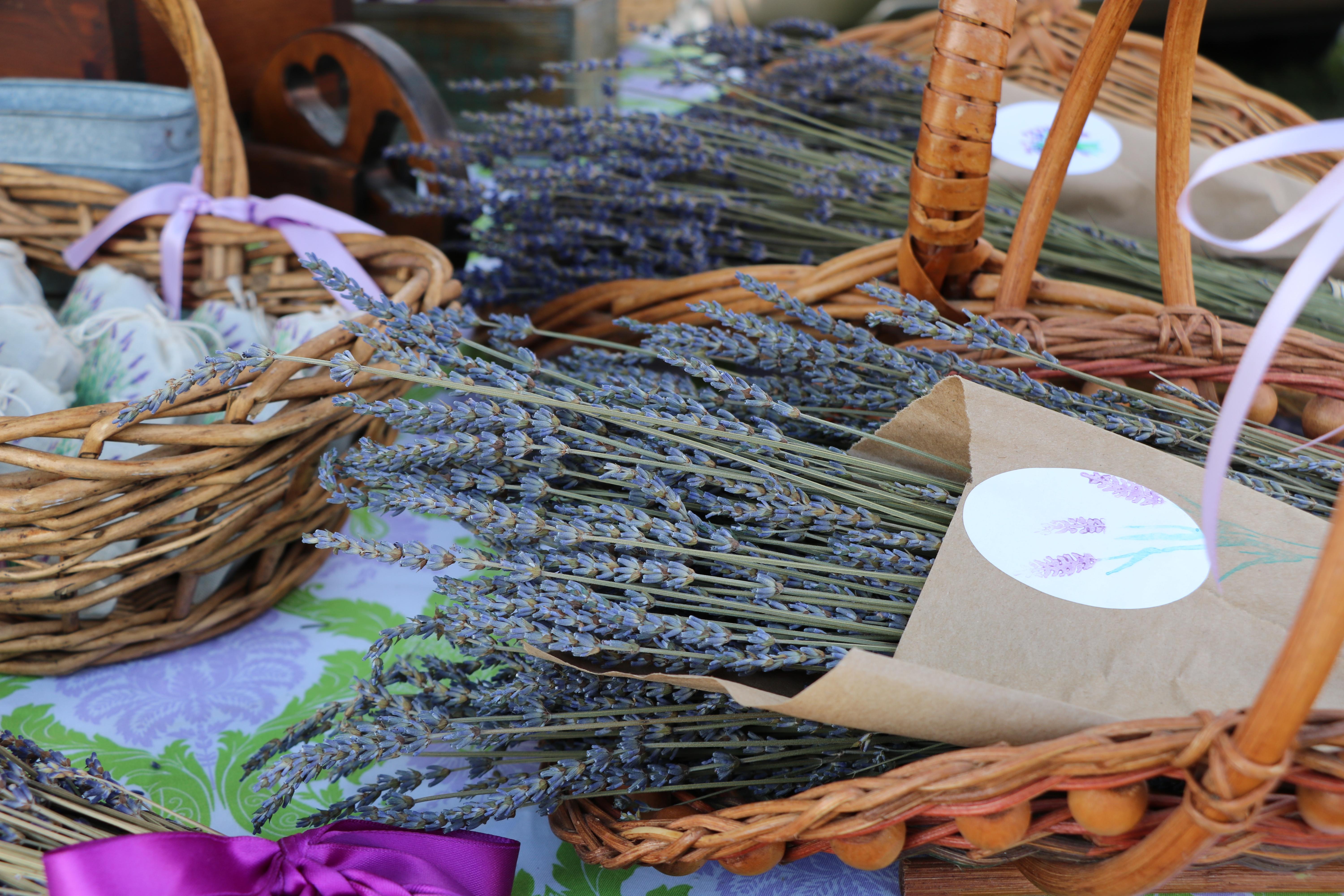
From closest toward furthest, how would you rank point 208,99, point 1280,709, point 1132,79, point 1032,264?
point 1280,709 → point 1032,264 → point 208,99 → point 1132,79

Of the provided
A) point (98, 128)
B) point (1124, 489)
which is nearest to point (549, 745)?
point (1124, 489)

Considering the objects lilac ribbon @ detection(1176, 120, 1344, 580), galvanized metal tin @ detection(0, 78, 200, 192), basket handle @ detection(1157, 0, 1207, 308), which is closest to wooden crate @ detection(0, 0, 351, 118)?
galvanized metal tin @ detection(0, 78, 200, 192)

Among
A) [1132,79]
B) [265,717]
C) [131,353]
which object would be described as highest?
[1132,79]

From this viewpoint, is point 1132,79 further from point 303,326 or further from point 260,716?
point 260,716

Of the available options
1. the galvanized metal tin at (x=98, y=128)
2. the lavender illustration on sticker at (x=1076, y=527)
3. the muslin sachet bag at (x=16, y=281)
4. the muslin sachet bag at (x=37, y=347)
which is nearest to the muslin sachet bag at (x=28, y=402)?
the muslin sachet bag at (x=37, y=347)

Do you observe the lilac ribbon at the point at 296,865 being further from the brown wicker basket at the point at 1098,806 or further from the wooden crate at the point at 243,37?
the wooden crate at the point at 243,37

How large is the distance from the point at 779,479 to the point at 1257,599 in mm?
253

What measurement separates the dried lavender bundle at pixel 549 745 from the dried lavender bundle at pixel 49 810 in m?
0.06

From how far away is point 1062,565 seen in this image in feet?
1.56

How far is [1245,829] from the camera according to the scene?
348 millimetres

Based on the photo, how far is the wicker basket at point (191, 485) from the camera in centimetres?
55

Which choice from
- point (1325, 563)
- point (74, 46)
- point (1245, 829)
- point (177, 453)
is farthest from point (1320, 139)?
point (74, 46)

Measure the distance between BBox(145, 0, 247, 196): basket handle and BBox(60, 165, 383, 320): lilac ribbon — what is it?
0.06ft

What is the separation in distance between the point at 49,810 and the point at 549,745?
26 centimetres
